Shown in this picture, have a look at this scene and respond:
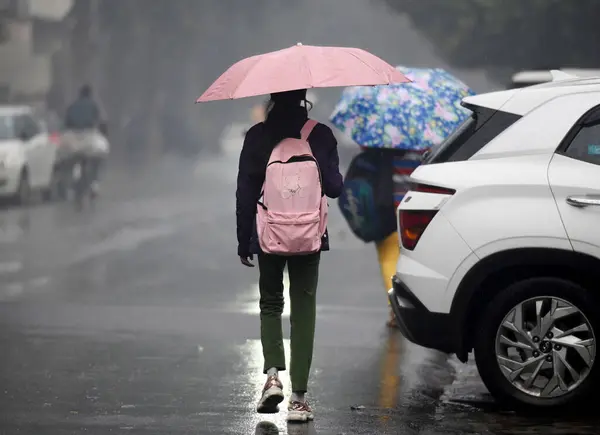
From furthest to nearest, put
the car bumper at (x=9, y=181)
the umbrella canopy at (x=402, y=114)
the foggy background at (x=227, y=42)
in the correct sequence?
1. the foggy background at (x=227, y=42)
2. the car bumper at (x=9, y=181)
3. the umbrella canopy at (x=402, y=114)

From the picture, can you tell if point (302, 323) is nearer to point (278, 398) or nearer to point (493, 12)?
point (278, 398)

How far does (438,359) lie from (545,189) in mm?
2293

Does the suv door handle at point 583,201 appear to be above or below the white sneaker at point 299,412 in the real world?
above

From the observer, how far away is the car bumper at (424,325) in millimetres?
7801

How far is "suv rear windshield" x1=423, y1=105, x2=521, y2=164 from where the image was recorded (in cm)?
785

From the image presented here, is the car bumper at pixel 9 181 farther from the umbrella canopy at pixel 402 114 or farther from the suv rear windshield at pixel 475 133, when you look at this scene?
the suv rear windshield at pixel 475 133

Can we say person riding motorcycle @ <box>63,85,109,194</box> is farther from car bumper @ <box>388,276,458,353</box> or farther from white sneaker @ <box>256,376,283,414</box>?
white sneaker @ <box>256,376,283,414</box>

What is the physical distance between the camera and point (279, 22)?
39562 millimetres

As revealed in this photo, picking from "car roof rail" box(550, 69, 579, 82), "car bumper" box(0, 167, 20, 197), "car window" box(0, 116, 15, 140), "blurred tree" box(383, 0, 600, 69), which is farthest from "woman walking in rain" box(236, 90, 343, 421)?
"blurred tree" box(383, 0, 600, 69)

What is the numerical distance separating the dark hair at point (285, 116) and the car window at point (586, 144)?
1.34 m

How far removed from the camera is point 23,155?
23.1 m

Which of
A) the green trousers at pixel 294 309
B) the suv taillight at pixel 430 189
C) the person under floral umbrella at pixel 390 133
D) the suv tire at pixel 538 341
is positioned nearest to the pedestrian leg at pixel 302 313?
the green trousers at pixel 294 309

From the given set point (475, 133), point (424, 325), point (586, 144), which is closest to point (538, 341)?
point (424, 325)

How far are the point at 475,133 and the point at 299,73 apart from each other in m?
1.06
